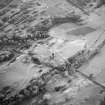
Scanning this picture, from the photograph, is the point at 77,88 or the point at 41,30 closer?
the point at 77,88

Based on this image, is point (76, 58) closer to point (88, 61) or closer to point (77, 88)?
point (88, 61)

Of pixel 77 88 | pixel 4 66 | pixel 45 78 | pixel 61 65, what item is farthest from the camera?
pixel 4 66

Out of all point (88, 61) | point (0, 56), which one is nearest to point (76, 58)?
point (88, 61)

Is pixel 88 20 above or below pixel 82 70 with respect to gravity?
above

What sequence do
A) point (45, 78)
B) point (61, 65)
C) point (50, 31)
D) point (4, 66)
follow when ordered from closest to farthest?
1. point (45, 78)
2. point (61, 65)
3. point (4, 66)
4. point (50, 31)

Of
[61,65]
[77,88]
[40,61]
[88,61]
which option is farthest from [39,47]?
[77,88]

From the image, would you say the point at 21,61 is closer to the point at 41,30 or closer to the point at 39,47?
the point at 39,47
